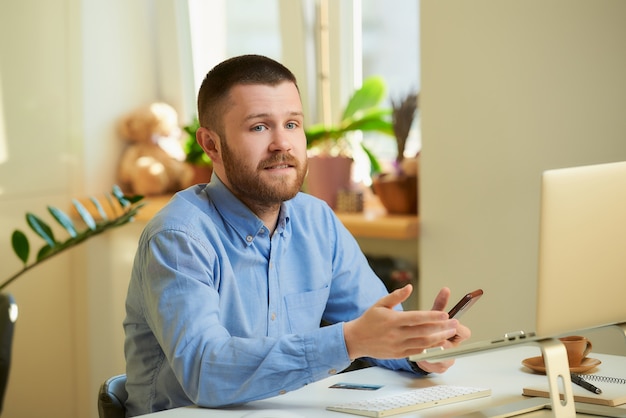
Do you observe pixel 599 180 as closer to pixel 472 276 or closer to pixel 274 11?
pixel 472 276

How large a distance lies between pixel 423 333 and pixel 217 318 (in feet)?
1.29

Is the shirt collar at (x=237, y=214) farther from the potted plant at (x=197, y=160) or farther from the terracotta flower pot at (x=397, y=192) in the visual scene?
the potted plant at (x=197, y=160)

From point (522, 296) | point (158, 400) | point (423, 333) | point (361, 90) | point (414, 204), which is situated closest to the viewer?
point (423, 333)

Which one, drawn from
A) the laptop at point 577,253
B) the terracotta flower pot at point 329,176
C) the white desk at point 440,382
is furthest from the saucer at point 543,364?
the terracotta flower pot at point 329,176

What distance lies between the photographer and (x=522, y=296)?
8.81 feet

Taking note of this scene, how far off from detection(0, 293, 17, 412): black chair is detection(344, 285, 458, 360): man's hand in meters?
0.59

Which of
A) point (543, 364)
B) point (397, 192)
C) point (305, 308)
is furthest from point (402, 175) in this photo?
point (543, 364)

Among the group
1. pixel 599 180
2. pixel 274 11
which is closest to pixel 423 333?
pixel 599 180

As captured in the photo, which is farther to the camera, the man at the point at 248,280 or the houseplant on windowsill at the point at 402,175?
the houseplant on windowsill at the point at 402,175

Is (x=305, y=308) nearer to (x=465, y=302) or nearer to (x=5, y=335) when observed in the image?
(x=465, y=302)

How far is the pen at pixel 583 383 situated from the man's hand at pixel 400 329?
313 millimetres

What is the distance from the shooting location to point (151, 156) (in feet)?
12.0

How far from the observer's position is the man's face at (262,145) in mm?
1809

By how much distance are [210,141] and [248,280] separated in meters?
0.29
